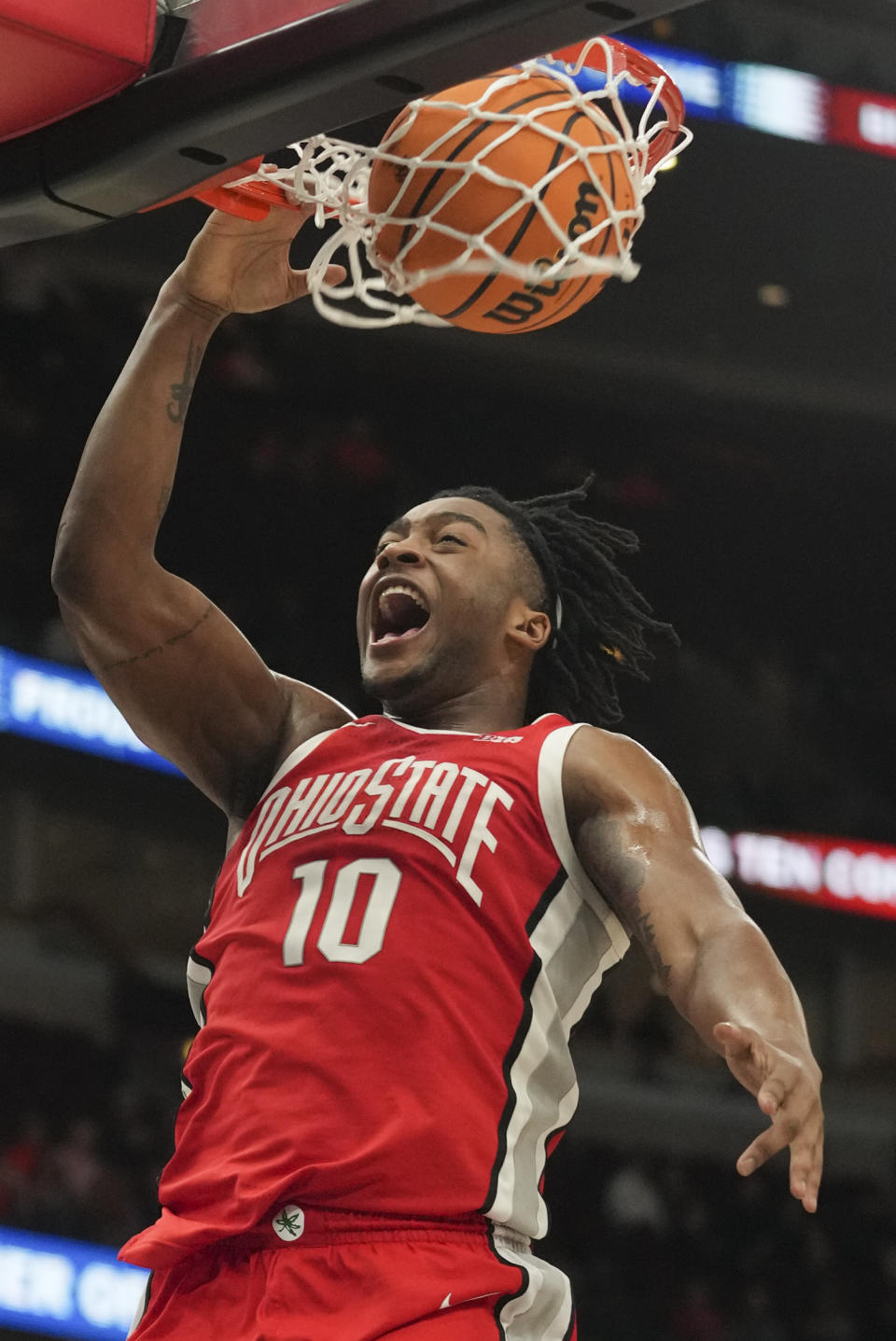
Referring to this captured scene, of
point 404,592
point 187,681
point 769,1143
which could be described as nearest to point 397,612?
point 404,592

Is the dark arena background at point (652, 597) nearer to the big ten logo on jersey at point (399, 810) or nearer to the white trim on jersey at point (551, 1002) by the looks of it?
the big ten logo on jersey at point (399, 810)

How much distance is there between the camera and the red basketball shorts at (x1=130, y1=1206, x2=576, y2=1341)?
223 centimetres

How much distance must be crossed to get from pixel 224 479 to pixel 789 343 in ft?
10.3

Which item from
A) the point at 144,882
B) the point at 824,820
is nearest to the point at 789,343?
the point at 824,820

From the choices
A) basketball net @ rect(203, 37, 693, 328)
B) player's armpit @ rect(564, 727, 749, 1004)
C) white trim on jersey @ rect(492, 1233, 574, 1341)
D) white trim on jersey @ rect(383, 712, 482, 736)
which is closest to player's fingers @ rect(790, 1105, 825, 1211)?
player's armpit @ rect(564, 727, 749, 1004)

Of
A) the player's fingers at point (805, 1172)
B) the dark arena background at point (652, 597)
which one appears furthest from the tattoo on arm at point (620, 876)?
the dark arena background at point (652, 597)

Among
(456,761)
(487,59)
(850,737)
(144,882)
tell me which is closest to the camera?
(487,59)

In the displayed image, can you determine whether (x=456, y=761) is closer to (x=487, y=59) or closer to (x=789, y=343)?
→ (x=487, y=59)

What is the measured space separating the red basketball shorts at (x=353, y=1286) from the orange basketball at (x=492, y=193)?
4.01ft

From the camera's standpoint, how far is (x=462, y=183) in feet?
7.88

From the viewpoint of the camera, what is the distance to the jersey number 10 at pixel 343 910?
2.46m

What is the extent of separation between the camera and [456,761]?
267 centimetres

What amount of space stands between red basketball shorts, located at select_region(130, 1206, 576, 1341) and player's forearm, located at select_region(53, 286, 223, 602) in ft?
3.36

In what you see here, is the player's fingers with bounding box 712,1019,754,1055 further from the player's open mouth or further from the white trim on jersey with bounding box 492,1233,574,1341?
the player's open mouth
